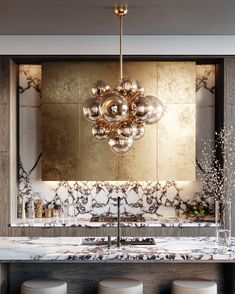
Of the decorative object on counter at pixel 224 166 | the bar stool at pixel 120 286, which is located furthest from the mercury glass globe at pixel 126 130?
the decorative object on counter at pixel 224 166

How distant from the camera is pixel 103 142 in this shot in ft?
19.1

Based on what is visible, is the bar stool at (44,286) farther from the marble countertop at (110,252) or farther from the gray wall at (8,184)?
the gray wall at (8,184)

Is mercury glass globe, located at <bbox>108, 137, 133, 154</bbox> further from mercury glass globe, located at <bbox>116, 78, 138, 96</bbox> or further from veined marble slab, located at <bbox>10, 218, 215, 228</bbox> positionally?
veined marble slab, located at <bbox>10, 218, 215, 228</bbox>

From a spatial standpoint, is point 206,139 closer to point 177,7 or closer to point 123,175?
point 123,175

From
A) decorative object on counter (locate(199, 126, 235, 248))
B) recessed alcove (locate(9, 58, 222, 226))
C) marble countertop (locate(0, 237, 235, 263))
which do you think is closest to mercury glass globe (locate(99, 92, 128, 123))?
marble countertop (locate(0, 237, 235, 263))

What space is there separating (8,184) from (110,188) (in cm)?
119

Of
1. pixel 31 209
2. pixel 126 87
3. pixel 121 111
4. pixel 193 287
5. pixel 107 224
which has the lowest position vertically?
pixel 193 287

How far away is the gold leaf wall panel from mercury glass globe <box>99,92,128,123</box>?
207cm

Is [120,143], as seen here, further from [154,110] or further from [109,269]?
[109,269]

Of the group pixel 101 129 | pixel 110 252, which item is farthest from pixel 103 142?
pixel 110 252

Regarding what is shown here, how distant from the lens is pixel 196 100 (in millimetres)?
6191

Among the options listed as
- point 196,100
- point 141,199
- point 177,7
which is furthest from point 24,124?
point 177,7

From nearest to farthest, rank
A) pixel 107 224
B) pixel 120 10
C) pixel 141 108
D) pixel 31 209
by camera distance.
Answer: pixel 141 108
pixel 120 10
pixel 107 224
pixel 31 209

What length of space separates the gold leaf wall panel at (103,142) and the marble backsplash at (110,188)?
1.22 ft
